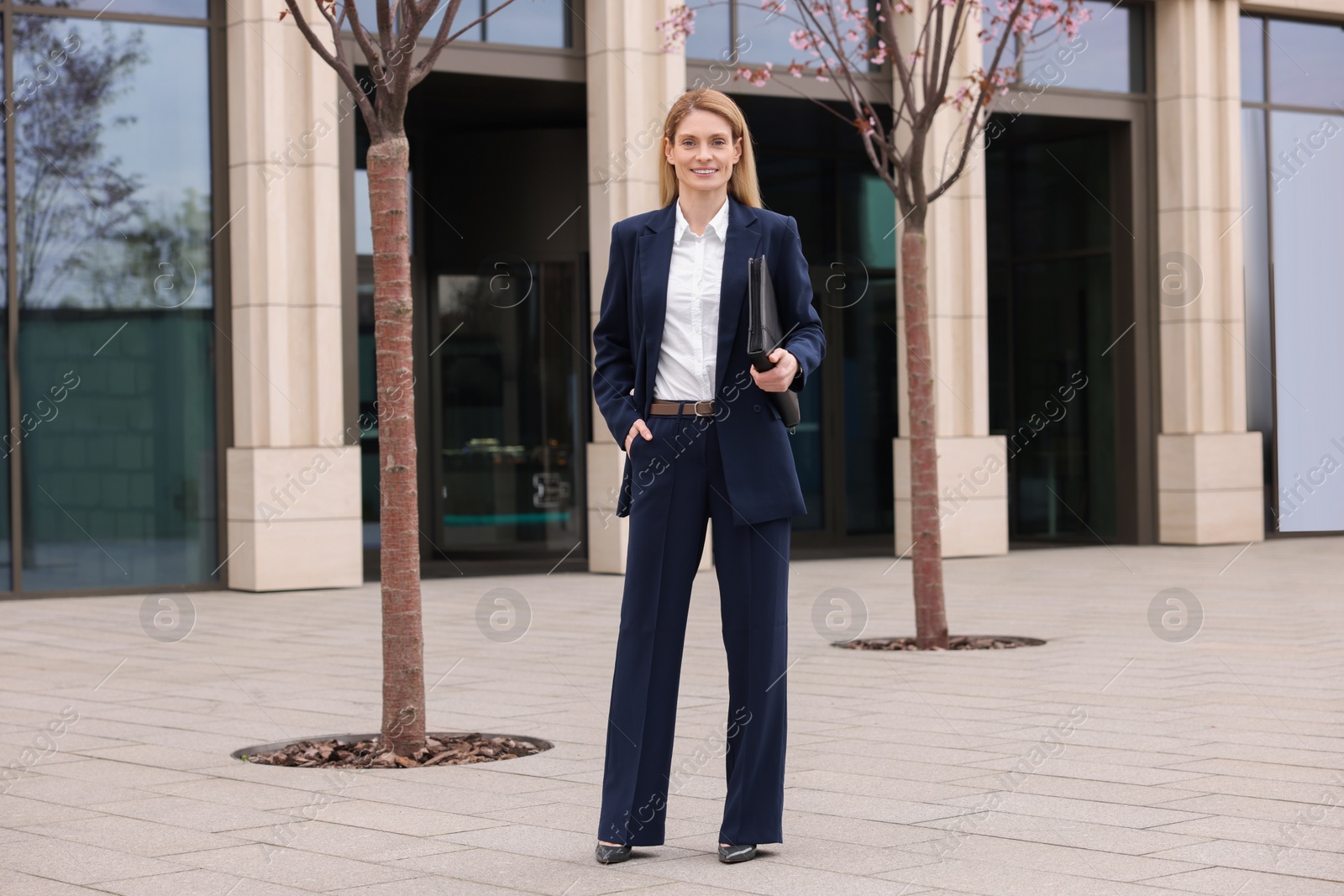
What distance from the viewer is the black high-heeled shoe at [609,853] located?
4441 mm

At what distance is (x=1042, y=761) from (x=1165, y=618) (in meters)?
5.40

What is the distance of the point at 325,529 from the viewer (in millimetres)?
13648

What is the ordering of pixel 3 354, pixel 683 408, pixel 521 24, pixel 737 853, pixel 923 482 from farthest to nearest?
pixel 521 24 < pixel 3 354 < pixel 923 482 < pixel 683 408 < pixel 737 853

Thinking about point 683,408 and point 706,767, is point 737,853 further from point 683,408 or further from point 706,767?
point 706,767

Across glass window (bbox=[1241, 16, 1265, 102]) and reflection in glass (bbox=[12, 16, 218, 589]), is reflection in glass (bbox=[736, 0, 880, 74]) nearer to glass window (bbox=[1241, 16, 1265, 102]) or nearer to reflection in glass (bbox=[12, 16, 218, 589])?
reflection in glass (bbox=[12, 16, 218, 589])

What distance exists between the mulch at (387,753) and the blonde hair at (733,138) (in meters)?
2.42

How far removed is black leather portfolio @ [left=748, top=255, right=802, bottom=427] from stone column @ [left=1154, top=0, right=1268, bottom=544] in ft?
46.3

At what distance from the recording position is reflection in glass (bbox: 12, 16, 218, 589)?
13.2m

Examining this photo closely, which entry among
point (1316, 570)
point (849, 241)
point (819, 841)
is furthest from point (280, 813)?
point (849, 241)

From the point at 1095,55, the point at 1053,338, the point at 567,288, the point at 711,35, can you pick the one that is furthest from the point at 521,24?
the point at 1053,338

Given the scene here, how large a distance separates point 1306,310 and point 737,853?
15798 millimetres

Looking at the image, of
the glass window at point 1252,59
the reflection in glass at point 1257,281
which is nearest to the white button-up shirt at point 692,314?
the reflection in glass at point 1257,281

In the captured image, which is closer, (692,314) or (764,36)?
(692,314)

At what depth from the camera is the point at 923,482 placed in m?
9.56
